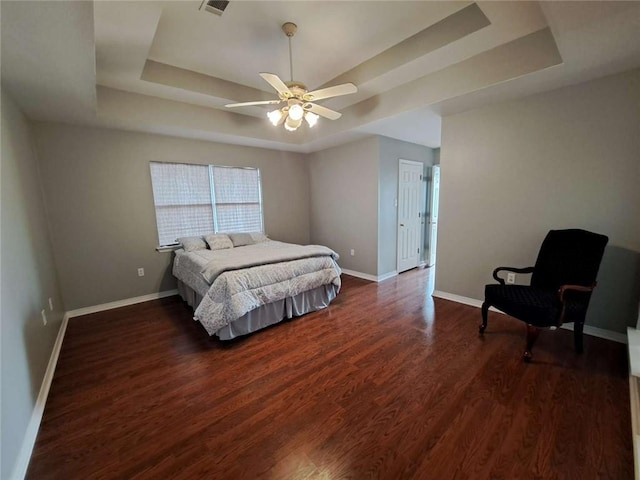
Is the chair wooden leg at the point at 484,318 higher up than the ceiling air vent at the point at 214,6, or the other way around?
the ceiling air vent at the point at 214,6

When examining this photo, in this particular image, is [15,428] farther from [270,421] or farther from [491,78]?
[491,78]

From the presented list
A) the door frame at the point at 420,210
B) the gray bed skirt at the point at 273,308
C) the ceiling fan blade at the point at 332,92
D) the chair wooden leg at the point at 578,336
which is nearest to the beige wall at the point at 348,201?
the door frame at the point at 420,210

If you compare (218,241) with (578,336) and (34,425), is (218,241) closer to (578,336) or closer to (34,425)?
(34,425)

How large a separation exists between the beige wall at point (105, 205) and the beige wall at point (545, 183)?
353 cm

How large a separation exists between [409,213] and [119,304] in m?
4.62

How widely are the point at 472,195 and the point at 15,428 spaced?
4.05m

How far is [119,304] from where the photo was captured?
3.52 m

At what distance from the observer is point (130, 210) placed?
354cm

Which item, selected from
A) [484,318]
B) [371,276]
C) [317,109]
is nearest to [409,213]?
[371,276]

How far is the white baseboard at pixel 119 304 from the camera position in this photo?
3255mm

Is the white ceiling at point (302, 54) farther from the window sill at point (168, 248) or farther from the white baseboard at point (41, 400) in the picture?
the white baseboard at point (41, 400)

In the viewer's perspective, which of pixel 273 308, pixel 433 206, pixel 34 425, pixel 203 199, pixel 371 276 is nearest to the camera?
pixel 34 425

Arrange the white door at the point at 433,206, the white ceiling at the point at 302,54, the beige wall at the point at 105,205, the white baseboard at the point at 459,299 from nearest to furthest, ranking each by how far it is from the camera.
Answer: the white ceiling at the point at 302,54
the beige wall at the point at 105,205
the white baseboard at the point at 459,299
the white door at the point at 433,206

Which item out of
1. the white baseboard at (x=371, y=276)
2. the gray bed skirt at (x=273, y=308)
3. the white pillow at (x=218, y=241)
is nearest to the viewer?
the gray bed skirt at (x=273, y=308)
